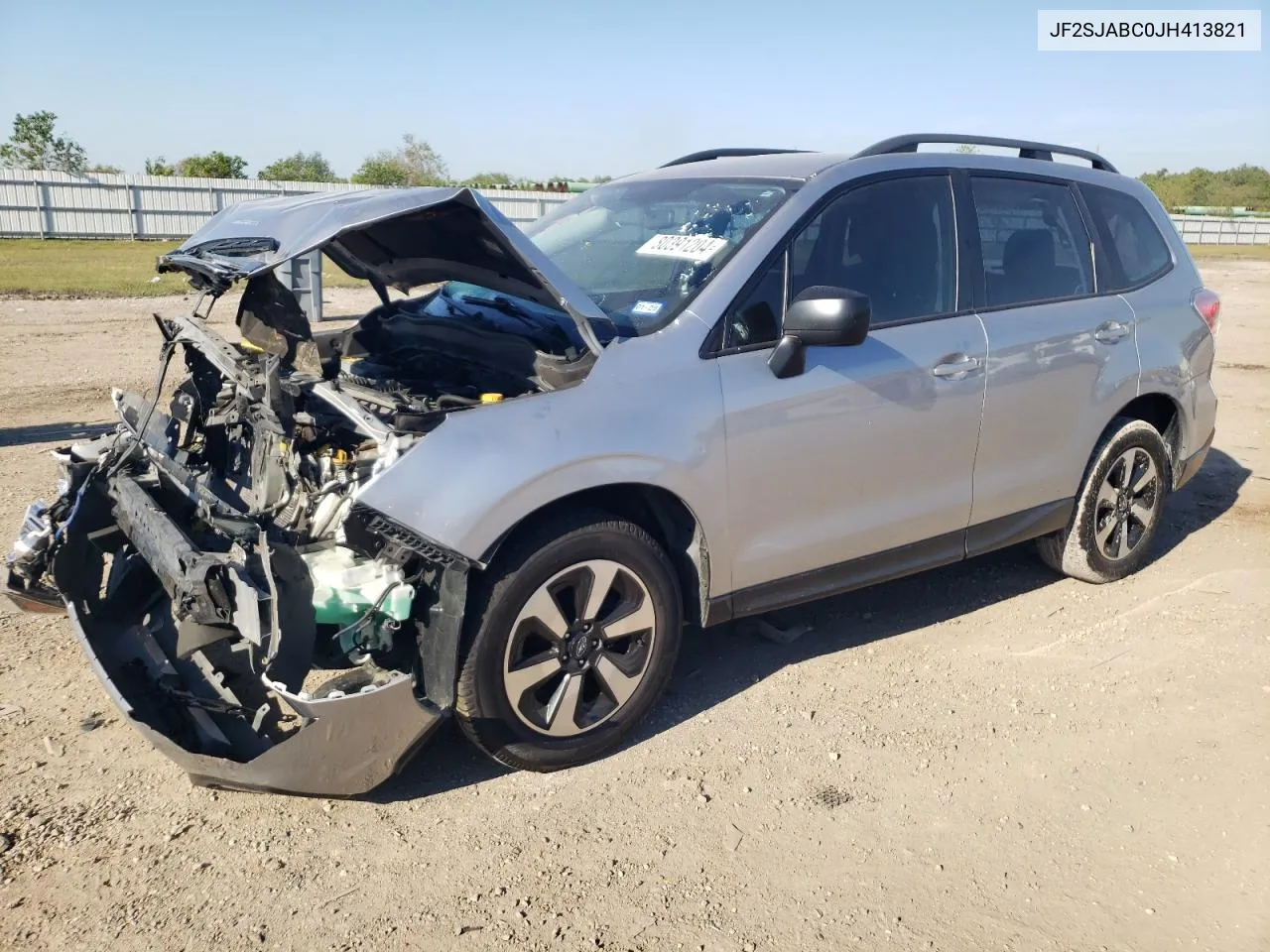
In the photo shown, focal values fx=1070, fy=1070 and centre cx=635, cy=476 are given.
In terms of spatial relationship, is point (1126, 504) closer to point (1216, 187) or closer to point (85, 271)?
point (85, 271)

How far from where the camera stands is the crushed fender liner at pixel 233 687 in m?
3.03

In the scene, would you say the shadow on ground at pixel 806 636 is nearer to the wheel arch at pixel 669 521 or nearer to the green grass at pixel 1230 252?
the wheel arch at pixel 669 521

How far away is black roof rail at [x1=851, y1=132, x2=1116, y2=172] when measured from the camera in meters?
4.44

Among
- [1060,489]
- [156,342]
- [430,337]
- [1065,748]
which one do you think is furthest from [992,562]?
[156,342]

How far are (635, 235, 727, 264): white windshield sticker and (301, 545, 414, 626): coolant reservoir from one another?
1619 millimetres

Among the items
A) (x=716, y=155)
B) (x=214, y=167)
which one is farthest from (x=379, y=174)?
(x=716, y=155)

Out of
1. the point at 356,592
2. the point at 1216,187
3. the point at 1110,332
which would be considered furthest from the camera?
the point at 1216,187

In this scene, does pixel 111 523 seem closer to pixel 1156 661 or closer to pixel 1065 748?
pixel 1065 748

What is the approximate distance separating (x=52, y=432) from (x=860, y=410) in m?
6.18

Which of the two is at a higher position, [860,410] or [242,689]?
[860,410]

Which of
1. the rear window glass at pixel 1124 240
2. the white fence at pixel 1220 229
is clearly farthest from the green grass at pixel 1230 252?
the rear window glass at pixel 1124 240

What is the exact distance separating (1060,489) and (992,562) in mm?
872

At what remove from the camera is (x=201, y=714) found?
11.3 feet

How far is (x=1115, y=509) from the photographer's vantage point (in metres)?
5.31
